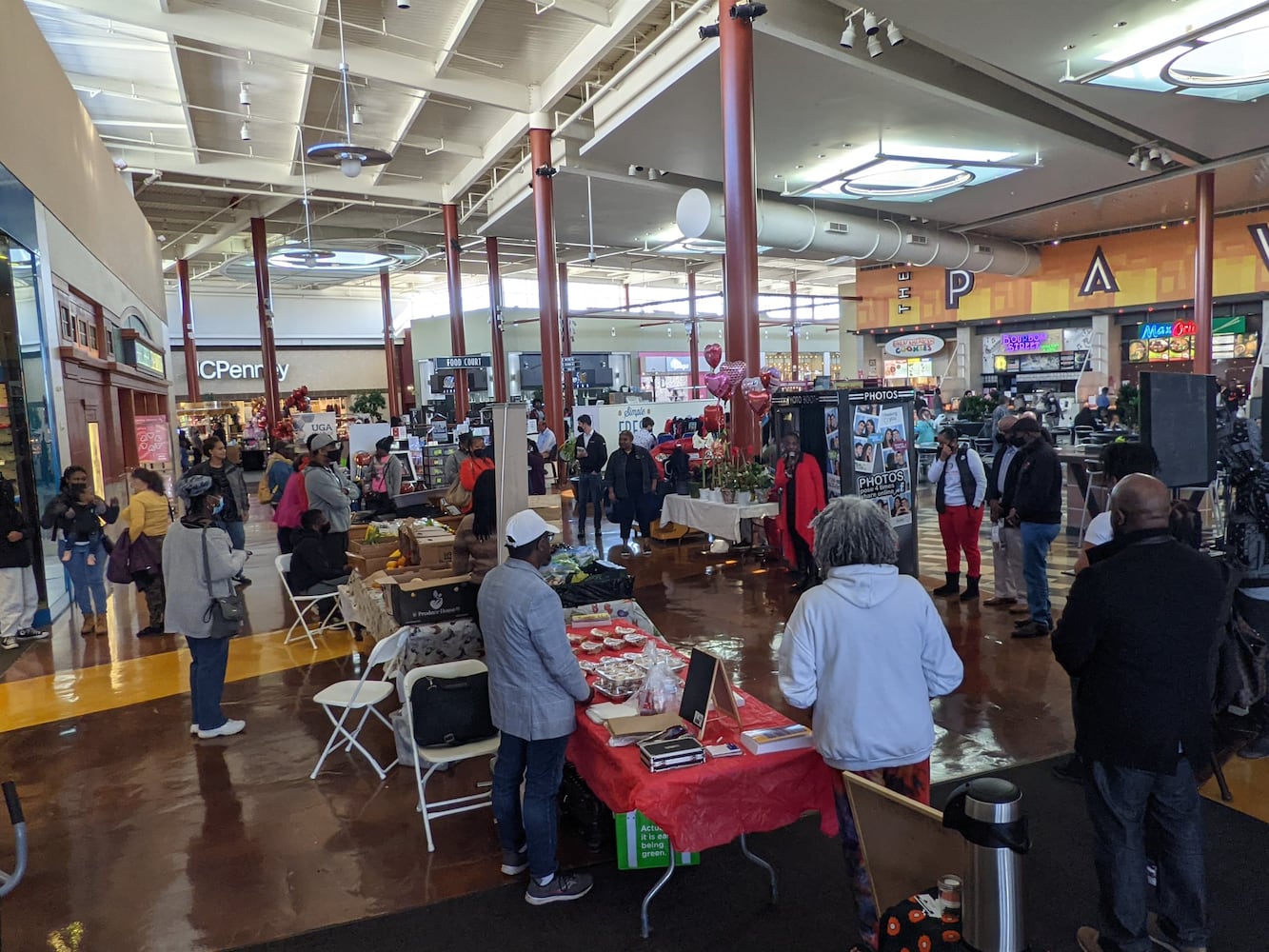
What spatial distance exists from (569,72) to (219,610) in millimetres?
9617

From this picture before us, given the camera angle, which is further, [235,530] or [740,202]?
[740,202]

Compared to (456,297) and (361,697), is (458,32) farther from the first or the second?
(361,697)

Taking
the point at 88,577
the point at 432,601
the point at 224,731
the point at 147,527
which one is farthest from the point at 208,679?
the point at 88,577

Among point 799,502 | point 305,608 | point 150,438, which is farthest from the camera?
point 150,438

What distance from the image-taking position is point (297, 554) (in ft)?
19.7

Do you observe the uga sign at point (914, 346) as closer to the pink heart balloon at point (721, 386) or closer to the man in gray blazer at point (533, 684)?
the pink heart balloon at point (721, 386)

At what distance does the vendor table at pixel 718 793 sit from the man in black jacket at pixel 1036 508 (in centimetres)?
355

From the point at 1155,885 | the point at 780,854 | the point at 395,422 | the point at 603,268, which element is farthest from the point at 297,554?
the point at 603,268

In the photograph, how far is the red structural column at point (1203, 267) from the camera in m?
13.4

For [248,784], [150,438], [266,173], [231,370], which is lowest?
[248,784]

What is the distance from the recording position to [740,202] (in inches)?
322

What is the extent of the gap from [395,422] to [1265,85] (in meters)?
13.8

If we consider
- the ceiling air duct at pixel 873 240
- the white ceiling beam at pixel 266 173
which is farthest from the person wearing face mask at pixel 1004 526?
the white ceiling beam at pixel 266 173

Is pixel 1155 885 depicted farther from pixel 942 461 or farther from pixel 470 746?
pixel 942 461
